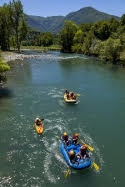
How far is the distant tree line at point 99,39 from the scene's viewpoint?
76.9 m

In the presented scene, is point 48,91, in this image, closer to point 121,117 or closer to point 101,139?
point 121,117

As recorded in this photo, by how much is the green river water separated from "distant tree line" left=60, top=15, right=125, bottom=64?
31.4 meters

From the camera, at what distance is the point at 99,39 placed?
10838 cm

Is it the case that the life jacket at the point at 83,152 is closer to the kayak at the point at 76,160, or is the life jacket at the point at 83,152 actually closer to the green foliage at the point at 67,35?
the kayak at the point at 76,160

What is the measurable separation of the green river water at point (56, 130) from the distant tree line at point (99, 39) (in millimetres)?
31443

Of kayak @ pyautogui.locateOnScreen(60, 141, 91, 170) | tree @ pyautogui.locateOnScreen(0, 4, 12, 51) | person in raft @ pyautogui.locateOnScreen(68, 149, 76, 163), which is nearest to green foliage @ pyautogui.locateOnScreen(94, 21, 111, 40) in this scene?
tree @ pyautogui.locateOnScreen(0, 4, 12, 51)

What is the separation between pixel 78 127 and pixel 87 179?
905 cm

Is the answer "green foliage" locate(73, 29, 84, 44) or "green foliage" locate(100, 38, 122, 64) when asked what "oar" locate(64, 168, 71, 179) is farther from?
"green foliage" locate(73, 29, 84, 44)

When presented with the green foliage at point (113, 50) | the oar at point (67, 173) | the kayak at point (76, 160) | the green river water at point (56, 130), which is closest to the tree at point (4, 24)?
the green foliage at point (113, 50)

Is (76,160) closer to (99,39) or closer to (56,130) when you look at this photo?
(56,130)

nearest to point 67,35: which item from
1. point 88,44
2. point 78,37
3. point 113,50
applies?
point 78,37

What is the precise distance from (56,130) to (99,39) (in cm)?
8910

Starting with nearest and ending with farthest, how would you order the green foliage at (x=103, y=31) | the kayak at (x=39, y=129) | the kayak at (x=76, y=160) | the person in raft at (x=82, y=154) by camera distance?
the kayak at (x=76, y=160), the person in raft at (x=82, y=154), the kayak at (x=39, y=129), the green foliage at (x=103, y=31)

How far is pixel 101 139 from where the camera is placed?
78.2 ft
